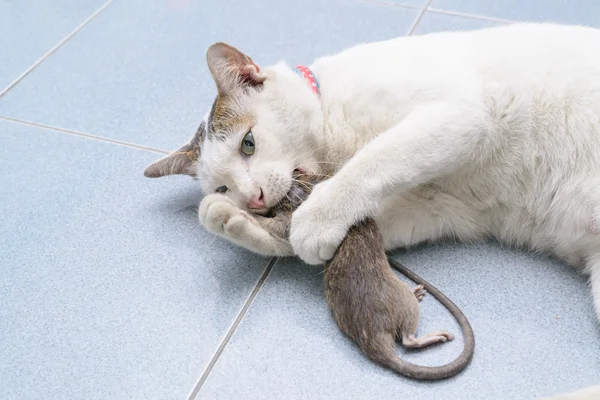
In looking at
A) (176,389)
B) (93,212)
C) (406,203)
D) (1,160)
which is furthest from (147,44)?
(176,389)

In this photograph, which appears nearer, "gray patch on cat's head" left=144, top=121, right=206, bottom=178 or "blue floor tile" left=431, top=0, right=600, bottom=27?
"gray patch on cat's head" left=144, top=121, right=206, bottom=178

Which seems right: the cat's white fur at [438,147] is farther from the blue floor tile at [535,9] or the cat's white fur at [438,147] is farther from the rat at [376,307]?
the blue floor tile at [535,9]

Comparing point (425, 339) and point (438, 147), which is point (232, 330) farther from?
point (438, 147)

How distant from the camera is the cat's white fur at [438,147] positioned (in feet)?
4.32

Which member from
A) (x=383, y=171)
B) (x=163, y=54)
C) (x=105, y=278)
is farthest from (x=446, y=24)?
(x=105, y=278)

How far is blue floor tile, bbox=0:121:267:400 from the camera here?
1292mm

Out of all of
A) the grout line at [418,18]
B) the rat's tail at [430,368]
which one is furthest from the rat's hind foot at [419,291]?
the grout line at [418,18]

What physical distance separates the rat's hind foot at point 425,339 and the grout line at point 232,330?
0.37 metres

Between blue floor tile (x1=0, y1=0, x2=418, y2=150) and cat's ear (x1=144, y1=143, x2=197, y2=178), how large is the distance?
0.82 feet

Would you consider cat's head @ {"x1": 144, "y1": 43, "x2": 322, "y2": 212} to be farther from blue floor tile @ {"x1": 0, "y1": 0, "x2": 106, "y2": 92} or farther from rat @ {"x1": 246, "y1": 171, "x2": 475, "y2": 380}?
blue floor tile @ {"x1": 0, "y1": 0, "x2": 106, "y2": 92}

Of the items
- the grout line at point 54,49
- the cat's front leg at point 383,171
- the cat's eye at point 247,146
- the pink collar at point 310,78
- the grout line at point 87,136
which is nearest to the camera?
the cat's front leg at point 383,171

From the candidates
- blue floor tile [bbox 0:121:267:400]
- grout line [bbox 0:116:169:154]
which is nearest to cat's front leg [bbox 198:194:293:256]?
blue floor tile [bbox 0:121:267:400]

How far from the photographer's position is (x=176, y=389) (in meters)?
1.25

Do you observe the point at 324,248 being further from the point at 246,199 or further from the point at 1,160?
the point at 1,160
